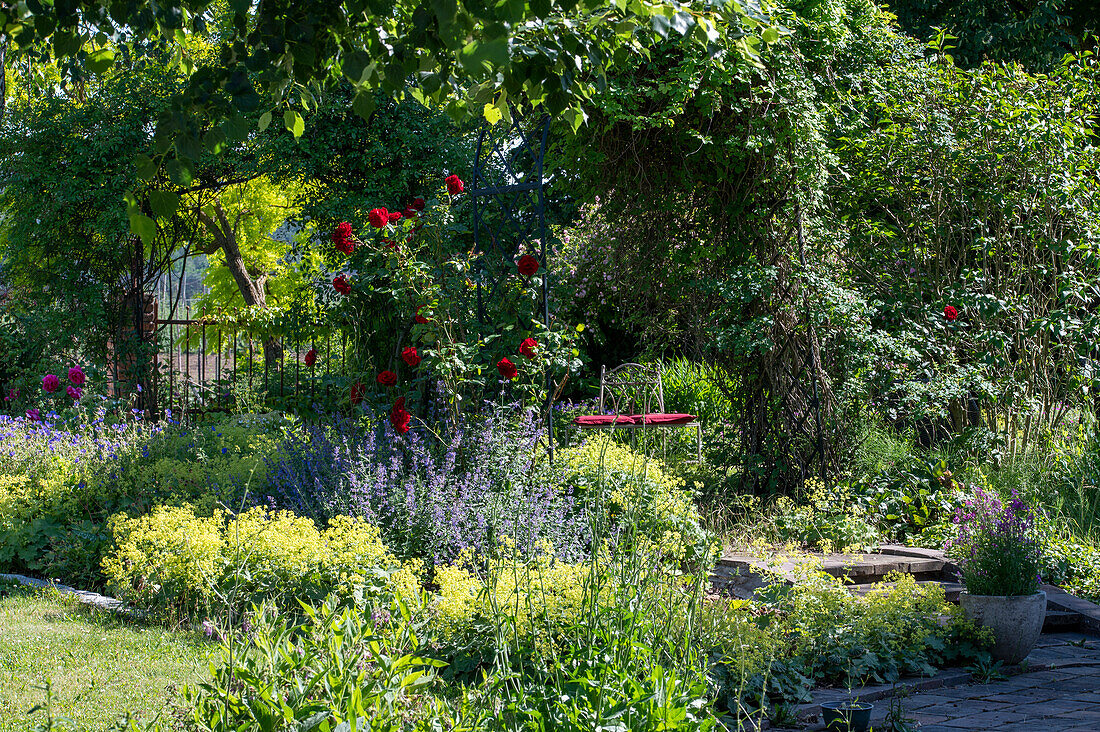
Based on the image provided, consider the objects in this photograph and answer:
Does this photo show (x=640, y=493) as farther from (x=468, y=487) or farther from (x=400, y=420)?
(x=400, y=420)

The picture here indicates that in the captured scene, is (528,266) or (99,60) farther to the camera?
(528,266)

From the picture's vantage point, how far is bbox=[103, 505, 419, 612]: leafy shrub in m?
3.62

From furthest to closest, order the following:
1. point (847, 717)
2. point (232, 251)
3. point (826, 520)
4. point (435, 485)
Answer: point (232, 251) < point (826, 520) < point (435, 485) < point (847, 717)

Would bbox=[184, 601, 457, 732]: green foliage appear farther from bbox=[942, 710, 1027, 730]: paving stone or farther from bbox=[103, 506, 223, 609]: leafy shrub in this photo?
bbox=[942, 710, 1027, 730]: paving stone

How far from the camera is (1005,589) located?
3588 mm

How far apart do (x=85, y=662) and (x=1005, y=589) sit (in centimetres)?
359

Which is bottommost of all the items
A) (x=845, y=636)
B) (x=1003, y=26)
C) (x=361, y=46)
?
(x=845, y=636)

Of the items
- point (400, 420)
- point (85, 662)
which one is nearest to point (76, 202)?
point (400, 420)

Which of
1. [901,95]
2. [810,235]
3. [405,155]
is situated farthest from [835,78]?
[405,155]

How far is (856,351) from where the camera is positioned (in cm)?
526

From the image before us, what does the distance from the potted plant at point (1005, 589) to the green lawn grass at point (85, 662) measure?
3.03 meters

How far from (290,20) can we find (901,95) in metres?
5.15

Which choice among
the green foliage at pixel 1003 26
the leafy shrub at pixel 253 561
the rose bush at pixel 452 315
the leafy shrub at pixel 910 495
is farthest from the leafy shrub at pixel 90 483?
the green foliage at pixel 1003 26

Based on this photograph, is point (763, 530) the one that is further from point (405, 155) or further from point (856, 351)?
point (405, 155)
